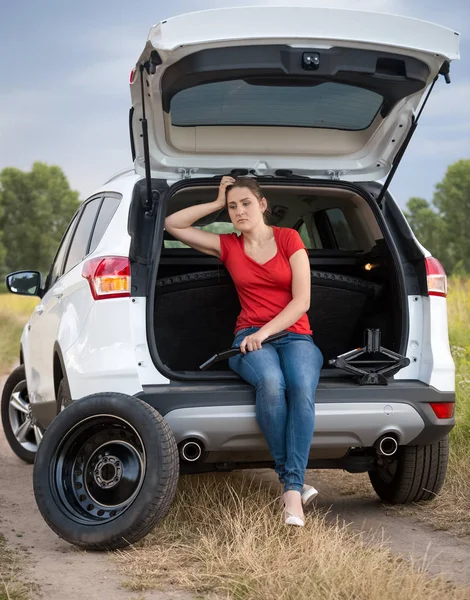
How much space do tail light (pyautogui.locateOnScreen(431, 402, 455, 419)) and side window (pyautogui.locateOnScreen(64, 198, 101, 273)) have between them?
2.01 meters

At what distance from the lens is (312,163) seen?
528 cm

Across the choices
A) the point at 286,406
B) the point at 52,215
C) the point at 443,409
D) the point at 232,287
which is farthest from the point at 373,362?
the point at 52,215

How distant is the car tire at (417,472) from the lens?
5199 millimetres

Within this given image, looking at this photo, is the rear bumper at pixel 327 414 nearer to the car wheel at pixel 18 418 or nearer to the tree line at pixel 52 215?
the car wheel at pixel 18 418

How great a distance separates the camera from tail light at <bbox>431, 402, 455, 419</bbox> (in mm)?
4785

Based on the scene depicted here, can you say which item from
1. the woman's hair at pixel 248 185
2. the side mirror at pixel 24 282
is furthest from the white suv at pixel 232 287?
the side mirror at pixel 24 282

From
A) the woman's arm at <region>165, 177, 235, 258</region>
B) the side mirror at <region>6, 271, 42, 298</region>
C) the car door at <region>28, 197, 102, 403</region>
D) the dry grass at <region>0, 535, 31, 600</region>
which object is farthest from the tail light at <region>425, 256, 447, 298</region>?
the side mirror at <region>6, 271, 42, 298</region>

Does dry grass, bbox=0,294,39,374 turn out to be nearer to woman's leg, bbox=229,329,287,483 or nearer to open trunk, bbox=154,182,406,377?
open trunk, bbox=154,182,406,377

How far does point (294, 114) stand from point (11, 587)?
105 inches

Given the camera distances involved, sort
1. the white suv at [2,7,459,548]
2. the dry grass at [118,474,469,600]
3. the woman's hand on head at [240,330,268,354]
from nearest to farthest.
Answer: the dry grass at [118,474,469,600] < the white suv at [2,7,459,548] < the woman's hand on head at [240,330,268,354]

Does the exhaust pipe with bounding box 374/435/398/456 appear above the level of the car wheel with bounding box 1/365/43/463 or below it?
below

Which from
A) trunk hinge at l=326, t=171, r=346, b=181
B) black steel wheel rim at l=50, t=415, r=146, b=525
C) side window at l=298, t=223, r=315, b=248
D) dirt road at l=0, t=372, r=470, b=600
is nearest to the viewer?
dirt road at l=0, t=372, r=470, b=600

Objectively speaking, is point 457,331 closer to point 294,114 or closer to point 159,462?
point 294,114

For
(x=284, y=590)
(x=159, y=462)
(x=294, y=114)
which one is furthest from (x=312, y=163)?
(x=284, y=590)
